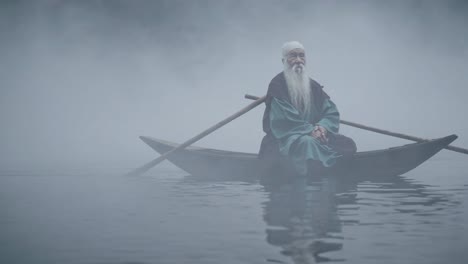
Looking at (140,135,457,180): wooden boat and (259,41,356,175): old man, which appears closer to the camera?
(259,41,356,175): old man

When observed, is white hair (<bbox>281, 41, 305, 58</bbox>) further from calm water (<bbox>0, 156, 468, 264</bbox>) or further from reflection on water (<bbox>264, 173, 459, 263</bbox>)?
calm water (<bbox>0, 156, 468, 264</bbox>)

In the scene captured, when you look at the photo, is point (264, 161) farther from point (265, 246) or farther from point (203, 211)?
point (265, 246)

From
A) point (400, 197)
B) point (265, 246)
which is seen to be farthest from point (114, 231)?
point (400, 197)

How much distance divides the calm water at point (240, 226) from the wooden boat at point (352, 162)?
130cm

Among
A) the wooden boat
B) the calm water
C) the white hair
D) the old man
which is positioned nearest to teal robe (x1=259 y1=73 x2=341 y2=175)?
the old man

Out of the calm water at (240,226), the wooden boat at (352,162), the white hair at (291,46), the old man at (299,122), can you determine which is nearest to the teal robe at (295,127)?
the old man at (299,122)

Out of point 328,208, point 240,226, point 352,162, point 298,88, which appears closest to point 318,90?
point 298,88

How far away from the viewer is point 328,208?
17.9ft

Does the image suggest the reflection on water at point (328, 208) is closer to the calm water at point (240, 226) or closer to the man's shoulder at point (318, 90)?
the calm water at point (240, 226)

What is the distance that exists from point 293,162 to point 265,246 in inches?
199

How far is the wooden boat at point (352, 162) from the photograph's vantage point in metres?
8.88

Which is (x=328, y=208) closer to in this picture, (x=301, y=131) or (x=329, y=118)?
(x=301, y=131)

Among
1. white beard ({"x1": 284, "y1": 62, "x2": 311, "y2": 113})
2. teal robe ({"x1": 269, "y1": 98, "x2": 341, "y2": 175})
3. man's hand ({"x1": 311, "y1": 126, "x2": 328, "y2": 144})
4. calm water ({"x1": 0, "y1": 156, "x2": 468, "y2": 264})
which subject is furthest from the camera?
white beard ({"x1": 284, "y1": 62, "x2": 311, "y2": 113})

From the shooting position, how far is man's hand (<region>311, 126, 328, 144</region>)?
28.5 ft
